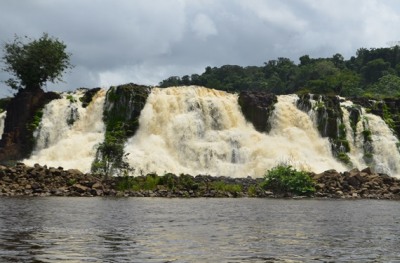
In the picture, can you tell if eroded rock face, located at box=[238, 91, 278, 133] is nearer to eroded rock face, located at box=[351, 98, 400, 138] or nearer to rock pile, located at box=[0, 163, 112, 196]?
eroded rock face, located at box=[351, 98, 400, 138]

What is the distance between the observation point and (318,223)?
69.3 ft

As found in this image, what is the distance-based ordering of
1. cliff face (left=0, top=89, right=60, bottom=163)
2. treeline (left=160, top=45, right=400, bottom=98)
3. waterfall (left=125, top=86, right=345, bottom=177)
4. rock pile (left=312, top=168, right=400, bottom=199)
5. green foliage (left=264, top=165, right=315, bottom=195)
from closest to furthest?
green foliage (left=264, top=165, right=315, bottom=195) → rock pile (left=312, top=168, right=400, bottom=199) → waterfall (left=125, top=86, right=345, bottom=177) → cliff face (left=0, top=89, right=60, bottom=163) → treeline (left=160, top=45, right=400, bottom=98)

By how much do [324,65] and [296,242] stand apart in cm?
11306

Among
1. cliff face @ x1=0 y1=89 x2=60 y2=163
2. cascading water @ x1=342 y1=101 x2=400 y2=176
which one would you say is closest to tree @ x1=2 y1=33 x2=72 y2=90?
cliff face @ x1=0 y1=89 x2=60 y2=163

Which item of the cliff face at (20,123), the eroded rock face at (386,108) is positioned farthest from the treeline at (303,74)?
the cliff face at (20,123)

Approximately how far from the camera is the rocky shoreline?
3762 cm

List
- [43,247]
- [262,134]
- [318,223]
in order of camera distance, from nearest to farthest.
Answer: [43,247] < [318,223] < [262,134]

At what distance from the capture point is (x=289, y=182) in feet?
137

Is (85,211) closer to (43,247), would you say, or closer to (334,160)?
(43,247)

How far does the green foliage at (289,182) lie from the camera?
4159 cm

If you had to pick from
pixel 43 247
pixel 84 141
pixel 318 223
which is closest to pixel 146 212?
pixel 318 223

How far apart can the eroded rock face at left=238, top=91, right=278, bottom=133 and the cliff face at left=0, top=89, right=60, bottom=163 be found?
20983 mm

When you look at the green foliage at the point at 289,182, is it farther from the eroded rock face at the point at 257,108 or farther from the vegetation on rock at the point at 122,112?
the eroded rock face at the point at 257,108

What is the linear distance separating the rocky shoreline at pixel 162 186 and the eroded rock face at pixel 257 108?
48.3 feet
